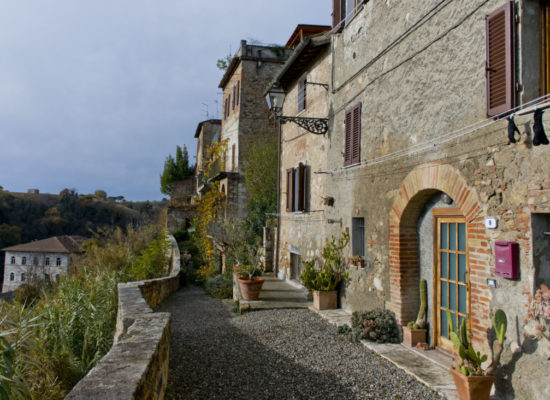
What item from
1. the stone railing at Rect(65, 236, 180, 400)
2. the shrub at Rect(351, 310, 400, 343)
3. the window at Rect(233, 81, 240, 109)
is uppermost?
the window at Rect(233, 81, 240, 109)

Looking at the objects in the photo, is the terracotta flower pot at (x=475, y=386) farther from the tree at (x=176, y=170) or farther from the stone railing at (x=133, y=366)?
the tree at (x=176, y=170)

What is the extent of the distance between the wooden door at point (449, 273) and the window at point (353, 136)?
7.64 ft

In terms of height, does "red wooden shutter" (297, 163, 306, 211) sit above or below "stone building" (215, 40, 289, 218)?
below

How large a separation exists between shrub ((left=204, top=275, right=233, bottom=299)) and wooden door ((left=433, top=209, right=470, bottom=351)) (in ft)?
23.7

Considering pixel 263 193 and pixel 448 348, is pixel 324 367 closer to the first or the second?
pixel 448 348

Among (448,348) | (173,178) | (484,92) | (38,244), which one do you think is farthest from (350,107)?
(38,244)

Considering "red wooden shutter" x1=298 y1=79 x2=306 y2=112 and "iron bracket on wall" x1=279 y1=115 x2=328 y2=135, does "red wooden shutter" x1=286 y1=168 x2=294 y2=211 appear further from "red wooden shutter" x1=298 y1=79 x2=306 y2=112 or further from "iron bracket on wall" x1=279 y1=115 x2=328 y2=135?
"iron bracket on wall" x1=279 y1=115 x2=328 y2=135

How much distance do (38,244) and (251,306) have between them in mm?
40516

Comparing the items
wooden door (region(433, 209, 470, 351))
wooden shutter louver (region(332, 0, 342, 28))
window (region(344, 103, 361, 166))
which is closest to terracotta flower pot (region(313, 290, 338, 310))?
window (region(344, 103, 361, 166))

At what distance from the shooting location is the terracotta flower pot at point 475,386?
362 cm

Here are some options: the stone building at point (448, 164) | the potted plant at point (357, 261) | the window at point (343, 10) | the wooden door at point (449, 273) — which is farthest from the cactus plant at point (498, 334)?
the window at point (343, 10)

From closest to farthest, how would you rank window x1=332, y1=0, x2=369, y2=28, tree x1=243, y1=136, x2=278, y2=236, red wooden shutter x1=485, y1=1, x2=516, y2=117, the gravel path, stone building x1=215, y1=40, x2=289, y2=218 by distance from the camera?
red wooden shutter x1=485, y1=1, x2=516, y2=117 < the gravel path < window x1=332, y1=0, x2=369, y2=28 < tree x1=243, y1=136, x2=278, y2=236 < stone building x1=215, y1=40, x2=289, y2=218

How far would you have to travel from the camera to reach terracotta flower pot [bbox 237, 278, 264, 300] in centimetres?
880

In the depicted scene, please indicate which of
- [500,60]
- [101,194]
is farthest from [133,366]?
[101,194]
